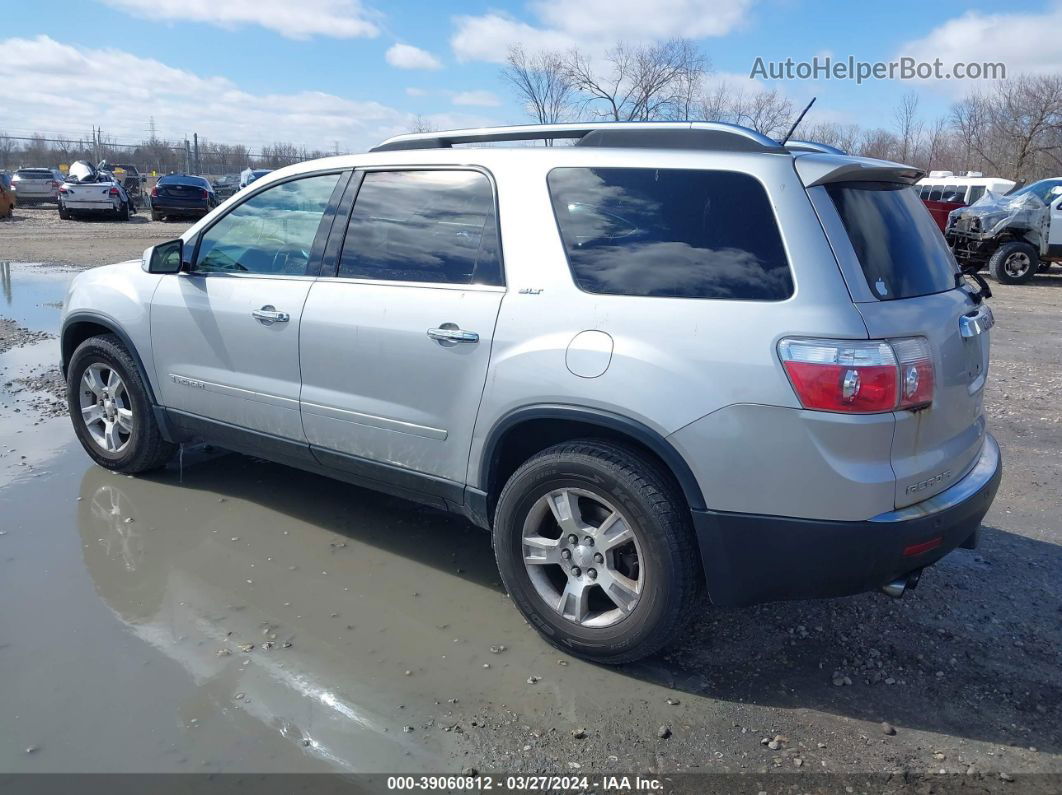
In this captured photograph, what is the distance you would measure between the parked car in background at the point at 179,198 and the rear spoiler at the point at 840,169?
2690 centimetres

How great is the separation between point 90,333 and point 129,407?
1.90 ft

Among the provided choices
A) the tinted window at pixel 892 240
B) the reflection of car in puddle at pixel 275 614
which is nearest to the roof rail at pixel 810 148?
the tinted window at pixel 892 240

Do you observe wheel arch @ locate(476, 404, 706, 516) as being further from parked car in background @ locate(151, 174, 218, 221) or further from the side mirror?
parked car in background @ locate(151, 174, 218, 221)

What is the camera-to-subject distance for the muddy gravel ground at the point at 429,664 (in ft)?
9.09

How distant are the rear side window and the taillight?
0.77ft

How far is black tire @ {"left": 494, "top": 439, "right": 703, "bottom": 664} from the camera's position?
2998 millimetres

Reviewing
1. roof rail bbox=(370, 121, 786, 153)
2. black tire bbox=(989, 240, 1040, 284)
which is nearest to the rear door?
roof rail bbox=(370, 121, 786, 153)

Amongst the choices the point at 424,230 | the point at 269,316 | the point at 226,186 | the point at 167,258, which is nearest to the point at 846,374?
the point at 424,230

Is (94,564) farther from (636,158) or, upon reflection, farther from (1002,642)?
(1002,642)

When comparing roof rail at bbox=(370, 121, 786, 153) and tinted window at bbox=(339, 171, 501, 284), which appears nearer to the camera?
roof rail at bbox=(370, 121, 786, 153)

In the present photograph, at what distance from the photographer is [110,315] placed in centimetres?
485

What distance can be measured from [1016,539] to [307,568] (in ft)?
11.8

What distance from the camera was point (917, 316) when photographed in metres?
2.94

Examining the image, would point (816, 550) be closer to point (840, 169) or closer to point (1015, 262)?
point (840, 169)
